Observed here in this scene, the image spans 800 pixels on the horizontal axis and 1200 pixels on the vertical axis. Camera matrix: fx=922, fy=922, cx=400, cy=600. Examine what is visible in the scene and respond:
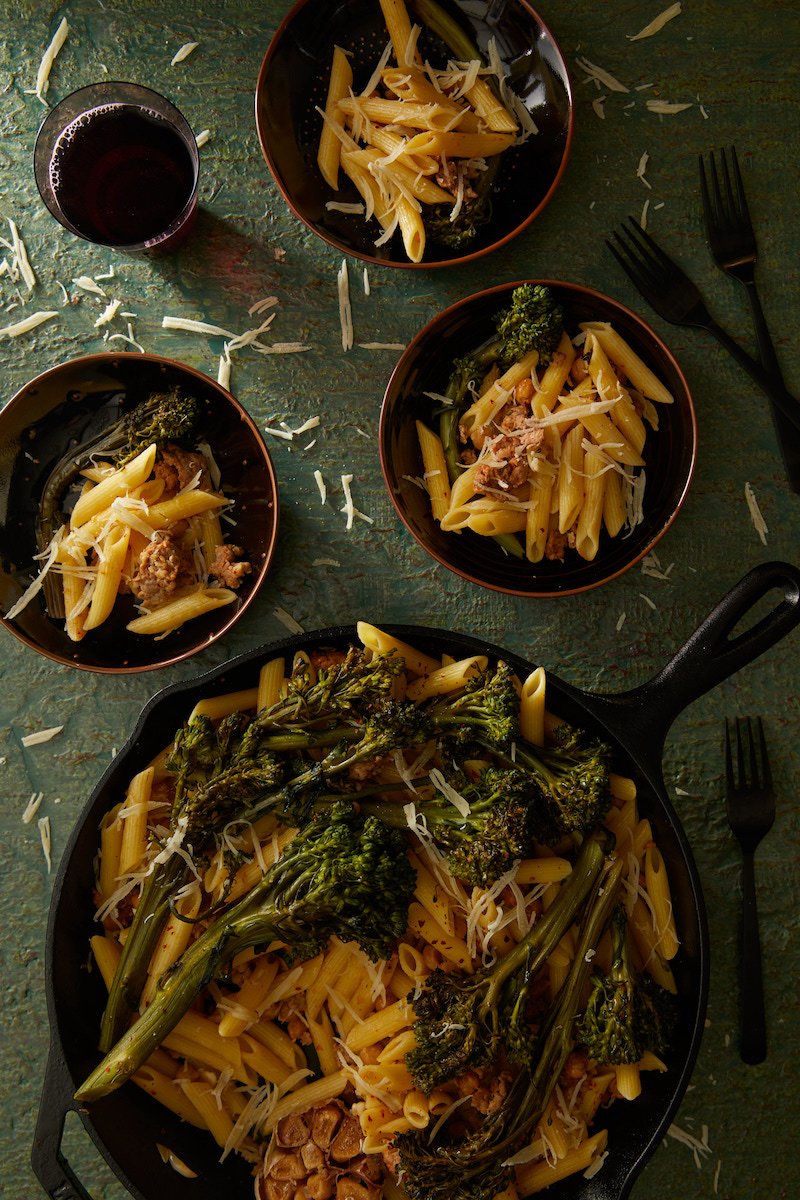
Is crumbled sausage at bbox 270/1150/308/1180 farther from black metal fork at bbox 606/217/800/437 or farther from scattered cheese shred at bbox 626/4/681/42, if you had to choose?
scattered cheese shred at bbox 626/4/681/42

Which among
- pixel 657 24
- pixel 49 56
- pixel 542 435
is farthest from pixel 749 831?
pixel 49 56

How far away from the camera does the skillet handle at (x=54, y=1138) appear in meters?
1.92

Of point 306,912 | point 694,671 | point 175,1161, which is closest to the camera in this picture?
point 306,912

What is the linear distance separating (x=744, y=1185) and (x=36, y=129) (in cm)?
335

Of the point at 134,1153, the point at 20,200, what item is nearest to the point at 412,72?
the point at 20,200

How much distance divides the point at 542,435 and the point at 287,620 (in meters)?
0.82

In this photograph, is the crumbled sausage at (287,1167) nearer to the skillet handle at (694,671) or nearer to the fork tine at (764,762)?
the skillet handle at (694,671)

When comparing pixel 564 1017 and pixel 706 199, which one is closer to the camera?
pixel 564 1017

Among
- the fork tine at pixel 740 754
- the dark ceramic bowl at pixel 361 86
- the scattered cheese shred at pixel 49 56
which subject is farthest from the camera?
the scattered cheese shred at pixel 49 56

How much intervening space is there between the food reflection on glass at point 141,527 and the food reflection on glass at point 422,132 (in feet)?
2.30

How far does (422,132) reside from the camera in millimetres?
2211

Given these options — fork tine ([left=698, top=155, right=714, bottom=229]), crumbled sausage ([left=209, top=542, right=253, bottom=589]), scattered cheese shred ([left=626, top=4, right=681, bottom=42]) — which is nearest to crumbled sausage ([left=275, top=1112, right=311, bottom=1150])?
crumbled sausage ([left=209, top=542, right=253, bottom=589])

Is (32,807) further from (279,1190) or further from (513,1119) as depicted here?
(513,1119)

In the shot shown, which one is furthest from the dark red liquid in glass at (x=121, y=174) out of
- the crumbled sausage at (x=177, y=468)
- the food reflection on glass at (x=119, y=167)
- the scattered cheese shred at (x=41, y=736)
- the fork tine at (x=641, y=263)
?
the scattered cheese shred at (x=41, y=736)
